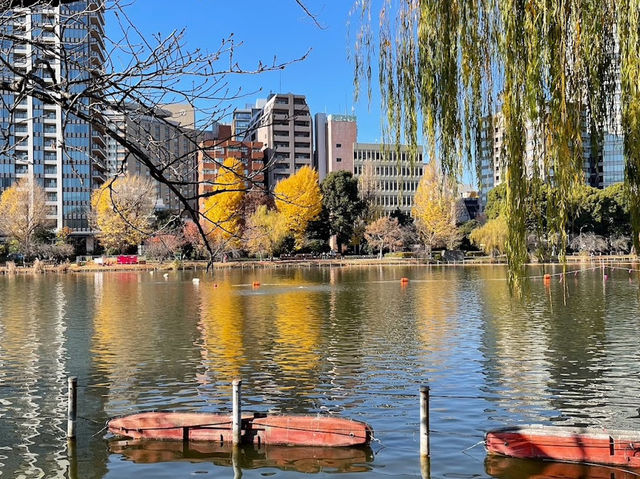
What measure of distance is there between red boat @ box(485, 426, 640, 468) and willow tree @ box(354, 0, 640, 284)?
482 cm

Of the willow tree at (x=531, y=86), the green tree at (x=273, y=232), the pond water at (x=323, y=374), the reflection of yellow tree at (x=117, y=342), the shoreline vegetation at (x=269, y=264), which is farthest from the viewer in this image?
the green tree at (x=273, y=232)

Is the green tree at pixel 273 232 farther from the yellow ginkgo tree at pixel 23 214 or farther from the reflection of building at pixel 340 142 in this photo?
the reflection of building at pixel 340 142

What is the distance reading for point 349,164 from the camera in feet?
369

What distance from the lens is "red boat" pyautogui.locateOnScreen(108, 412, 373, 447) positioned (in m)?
10.7

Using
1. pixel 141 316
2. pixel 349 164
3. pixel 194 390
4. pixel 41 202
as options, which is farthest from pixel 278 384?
pixel 349 164

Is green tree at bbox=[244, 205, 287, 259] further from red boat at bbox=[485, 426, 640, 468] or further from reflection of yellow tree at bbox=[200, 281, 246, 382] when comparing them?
red boat at bbox=[485, 426, 640, 468]

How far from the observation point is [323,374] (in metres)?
16.6

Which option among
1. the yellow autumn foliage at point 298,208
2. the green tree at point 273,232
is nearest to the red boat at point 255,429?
the green tree at point 273,232

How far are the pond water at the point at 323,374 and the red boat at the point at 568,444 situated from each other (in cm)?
23

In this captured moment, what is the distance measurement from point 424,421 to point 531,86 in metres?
6.12

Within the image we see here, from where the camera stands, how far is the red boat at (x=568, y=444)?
939 centimetres

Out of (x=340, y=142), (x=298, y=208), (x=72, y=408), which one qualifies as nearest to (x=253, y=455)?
(x=72, y=408)

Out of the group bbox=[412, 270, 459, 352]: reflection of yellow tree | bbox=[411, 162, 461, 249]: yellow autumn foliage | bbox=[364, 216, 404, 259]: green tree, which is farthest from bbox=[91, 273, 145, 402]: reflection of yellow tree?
bbox=[411, 162, 461, 249]: yellow autumn foliage

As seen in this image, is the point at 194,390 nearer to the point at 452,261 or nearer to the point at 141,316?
the point at 141,316
